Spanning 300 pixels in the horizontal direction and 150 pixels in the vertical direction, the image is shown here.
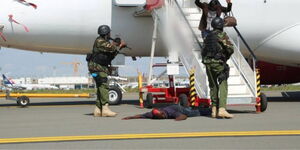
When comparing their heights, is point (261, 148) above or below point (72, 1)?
below

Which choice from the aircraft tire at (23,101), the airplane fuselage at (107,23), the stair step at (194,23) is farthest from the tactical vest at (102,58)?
the aircraft tire at (23,101)

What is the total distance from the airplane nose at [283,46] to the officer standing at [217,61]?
→ 5939 millimetres

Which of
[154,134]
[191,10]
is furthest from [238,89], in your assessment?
[154,134]

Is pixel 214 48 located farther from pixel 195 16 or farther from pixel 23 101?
pixel 23 101

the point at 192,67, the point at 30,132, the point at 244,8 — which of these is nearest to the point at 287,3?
the point at 244,8

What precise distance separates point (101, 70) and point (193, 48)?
2.92m

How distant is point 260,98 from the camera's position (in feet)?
40.0

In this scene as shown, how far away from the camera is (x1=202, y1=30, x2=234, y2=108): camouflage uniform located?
35.3 feet

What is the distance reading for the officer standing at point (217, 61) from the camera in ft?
35.3

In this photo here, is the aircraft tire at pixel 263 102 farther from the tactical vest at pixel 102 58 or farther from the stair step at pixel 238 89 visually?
the tactical vest at pixel 102 58

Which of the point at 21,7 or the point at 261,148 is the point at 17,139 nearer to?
the point at 261,148

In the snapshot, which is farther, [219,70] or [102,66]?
[102,66]

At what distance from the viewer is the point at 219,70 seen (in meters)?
10.8

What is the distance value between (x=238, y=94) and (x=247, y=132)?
15.3 ft
